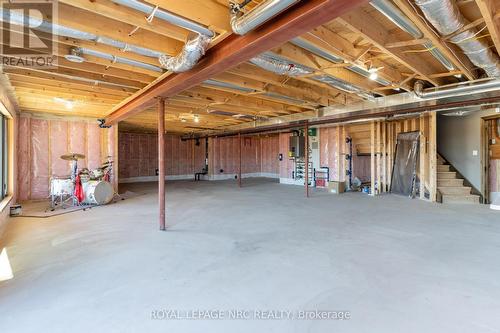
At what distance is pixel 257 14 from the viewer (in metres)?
1.87

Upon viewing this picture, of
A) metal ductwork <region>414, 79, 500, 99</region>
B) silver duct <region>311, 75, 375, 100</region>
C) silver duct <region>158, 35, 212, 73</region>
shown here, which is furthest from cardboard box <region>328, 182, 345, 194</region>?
silver duct <region>158, 35, 212, 73</region>

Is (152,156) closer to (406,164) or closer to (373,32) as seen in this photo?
(406,164)

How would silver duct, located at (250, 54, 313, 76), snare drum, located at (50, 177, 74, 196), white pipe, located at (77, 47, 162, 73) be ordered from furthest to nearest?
snare drum, located at (50, 177, 74, 196) → silver duct, located at (250, 54, 313, 76) → white pipe, located at (77, 47, 162, 73)

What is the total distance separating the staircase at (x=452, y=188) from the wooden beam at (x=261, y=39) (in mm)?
6285

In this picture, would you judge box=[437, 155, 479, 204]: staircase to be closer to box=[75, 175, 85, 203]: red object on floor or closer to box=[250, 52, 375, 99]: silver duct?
box=[250, 52, 375, 99]: silver duct

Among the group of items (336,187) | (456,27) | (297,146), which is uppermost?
(456,27)

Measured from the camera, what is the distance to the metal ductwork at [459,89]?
4023 mm

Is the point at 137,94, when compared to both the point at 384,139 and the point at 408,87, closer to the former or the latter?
the point at 408,87

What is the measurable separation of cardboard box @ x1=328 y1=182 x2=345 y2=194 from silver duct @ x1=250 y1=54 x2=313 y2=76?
490cm

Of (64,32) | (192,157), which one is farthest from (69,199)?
(192,157)

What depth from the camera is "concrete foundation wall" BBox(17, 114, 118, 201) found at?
6578mm

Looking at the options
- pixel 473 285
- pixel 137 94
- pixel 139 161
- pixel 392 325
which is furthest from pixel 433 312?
pixel 139 161

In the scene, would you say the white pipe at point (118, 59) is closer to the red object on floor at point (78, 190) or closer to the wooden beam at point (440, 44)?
the wooden beam at point (440, 44)

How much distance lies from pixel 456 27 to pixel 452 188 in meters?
5.59
